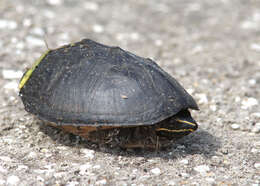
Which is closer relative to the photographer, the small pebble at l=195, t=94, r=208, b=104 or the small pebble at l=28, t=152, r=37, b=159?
the small pebble at l=28, t=152, r=37, b=159

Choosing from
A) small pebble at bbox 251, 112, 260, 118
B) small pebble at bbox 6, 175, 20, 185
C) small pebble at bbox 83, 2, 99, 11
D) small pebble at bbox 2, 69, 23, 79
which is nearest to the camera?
small pebble at bbox 6, 175, 20, 185

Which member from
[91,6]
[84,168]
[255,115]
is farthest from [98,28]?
[84,168]

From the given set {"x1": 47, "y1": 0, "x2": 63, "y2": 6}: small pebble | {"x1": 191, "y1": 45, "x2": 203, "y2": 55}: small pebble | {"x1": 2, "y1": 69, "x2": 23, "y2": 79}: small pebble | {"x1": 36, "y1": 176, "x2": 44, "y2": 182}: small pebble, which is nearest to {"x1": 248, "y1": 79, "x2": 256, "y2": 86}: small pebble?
{"x1": 191, "y1": 45, "x2": 203, "y2": 55}: small pebble

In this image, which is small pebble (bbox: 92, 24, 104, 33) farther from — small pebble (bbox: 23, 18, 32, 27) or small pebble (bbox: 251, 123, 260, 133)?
small pebble (bbox: 251, 123, 260, 133)

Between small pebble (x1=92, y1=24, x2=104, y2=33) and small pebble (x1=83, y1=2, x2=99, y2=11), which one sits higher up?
small pebble (x1=83, y1=2, x2=99, y2=11)

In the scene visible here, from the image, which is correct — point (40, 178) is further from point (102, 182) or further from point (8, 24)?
point (8, 24)

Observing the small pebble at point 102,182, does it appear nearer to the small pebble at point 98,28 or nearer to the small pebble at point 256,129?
the small pebble at point 256,129

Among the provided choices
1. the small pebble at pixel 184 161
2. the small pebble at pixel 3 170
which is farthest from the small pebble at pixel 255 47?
the small pebble at pixel 3 170
